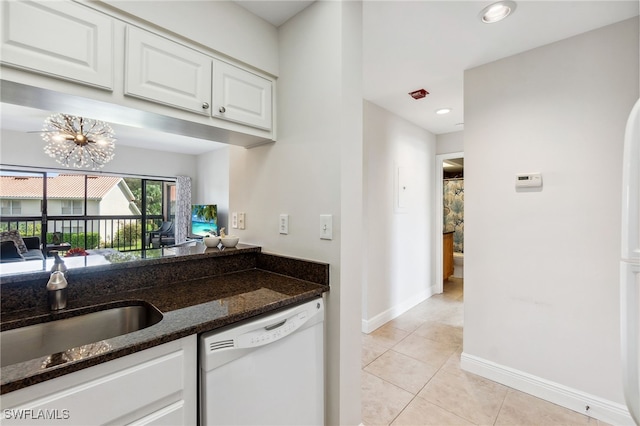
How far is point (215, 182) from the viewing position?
Result: 20.5 ft

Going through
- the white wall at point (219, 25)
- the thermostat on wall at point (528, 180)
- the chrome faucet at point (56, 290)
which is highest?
the white wall at point (219, 25)

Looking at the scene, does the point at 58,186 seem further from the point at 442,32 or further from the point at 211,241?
the point at 442,32

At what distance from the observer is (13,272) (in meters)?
1.12

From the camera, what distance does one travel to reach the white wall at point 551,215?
1708 mm

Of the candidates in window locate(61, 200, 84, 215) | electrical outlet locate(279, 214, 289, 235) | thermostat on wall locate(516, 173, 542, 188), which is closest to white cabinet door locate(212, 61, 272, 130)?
electrical outlet locate(279, 214, 289, 235)

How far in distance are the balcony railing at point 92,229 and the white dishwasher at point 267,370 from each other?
5.74 metres

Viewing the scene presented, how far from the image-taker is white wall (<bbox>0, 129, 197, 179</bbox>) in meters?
4.73

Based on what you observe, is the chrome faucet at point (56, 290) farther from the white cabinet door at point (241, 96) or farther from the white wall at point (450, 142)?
the white wall at point (450, 142)

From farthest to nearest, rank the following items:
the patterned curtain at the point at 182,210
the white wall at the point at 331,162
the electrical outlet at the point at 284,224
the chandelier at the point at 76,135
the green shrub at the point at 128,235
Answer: the patterned curtain at the point at 182,210 < the green shrub at the point at 128,235 < the chandelier at the point at 76,135 < the electrical outlet at the point at 284,224 < the white wall at the point at 331,162

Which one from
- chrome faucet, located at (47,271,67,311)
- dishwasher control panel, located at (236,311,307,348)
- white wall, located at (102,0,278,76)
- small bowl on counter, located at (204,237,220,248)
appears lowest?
dishwasher control panel, located at (236,311,307,348)

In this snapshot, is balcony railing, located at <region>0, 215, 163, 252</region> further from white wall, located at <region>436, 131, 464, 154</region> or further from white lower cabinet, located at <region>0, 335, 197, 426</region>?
white wall, located at <region>436, 131, 464, 154</region>

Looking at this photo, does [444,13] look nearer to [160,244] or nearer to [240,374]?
[240,374]

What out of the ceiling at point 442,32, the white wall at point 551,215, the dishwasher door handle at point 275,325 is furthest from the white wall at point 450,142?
the dishwasher door handle at point 275,325

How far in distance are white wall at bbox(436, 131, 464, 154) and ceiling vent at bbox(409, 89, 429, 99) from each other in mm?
1574
